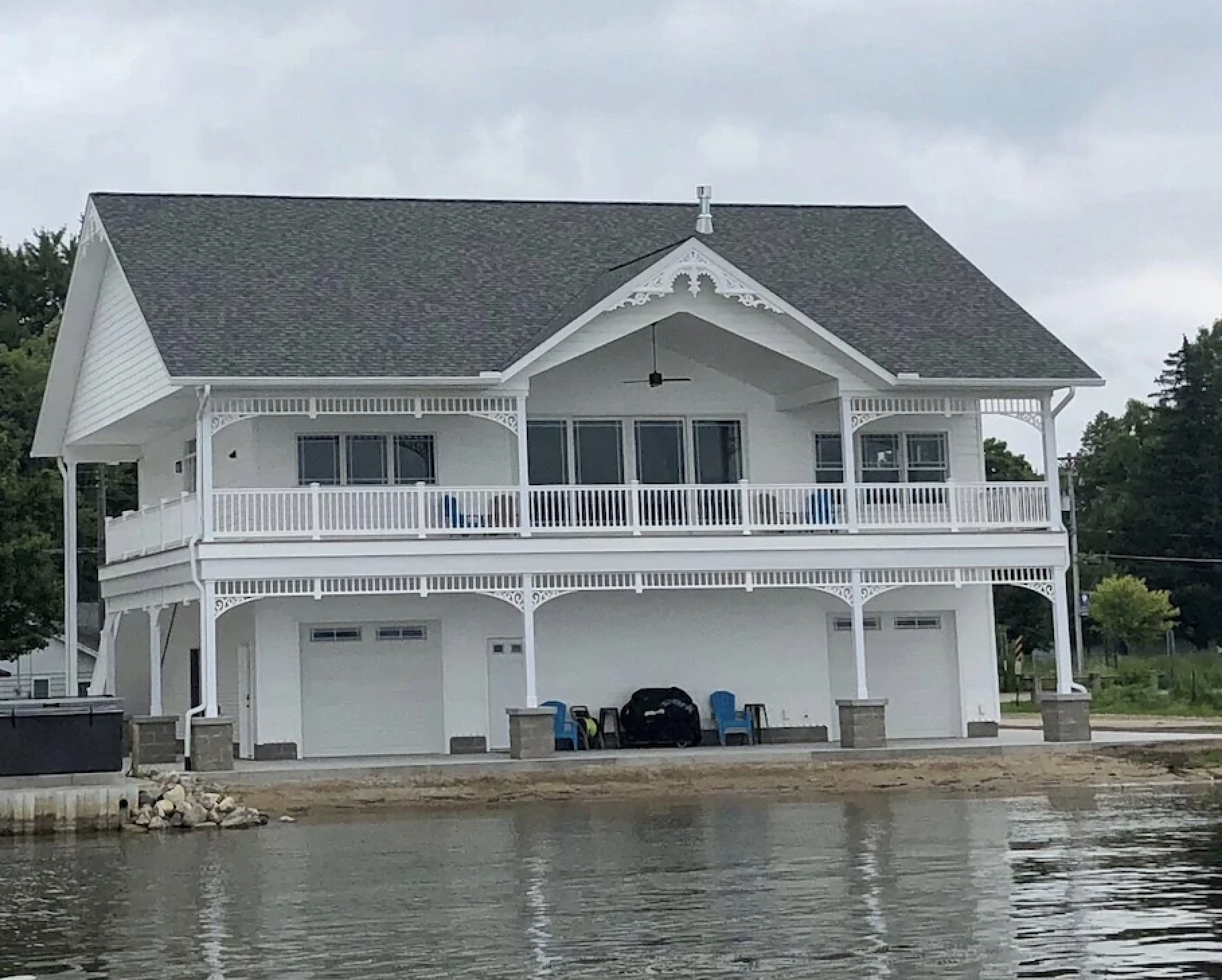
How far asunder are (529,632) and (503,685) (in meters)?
2.90

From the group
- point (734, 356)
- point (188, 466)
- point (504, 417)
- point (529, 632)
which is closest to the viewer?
point (529, 632)

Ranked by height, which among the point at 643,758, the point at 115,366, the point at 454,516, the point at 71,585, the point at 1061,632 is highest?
the point at 115,366

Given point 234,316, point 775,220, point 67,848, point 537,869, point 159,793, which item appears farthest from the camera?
point 775,220

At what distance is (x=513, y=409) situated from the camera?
34.1m

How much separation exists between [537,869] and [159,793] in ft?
28.5

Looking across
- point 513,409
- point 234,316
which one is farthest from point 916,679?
point 234,316

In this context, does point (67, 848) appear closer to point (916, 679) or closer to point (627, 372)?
point (627, 372)

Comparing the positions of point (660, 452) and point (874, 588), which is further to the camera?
point (660, 452)

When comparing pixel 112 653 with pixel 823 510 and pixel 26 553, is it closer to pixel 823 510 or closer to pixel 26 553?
pixel 26 553

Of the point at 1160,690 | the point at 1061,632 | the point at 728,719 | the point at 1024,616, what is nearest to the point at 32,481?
the point at 728,719

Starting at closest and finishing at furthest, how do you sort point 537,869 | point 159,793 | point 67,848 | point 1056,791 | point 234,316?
point 537,869 < point 67,848 < point 159,793 < point 1056,791 < point 234,316

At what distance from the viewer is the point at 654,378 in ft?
116

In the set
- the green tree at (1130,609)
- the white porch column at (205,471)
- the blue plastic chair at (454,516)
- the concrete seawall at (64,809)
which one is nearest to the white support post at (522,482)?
the blue plastic chair at (454,516)

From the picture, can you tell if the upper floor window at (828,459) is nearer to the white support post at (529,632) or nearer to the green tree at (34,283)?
the white support post at (529,632)
